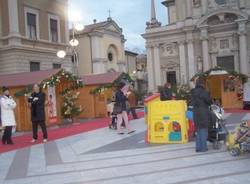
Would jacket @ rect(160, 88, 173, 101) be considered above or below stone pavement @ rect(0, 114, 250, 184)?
above

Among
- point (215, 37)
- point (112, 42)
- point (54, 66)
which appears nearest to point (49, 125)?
point (54, 66)

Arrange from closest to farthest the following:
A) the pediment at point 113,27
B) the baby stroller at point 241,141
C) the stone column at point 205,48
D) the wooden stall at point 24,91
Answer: the baby stroller at point 241,141 < the wooden stall at point 24,91 < the stone column at point 205,48 < the pediment at point 113,27

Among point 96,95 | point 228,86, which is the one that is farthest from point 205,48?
point 96,95

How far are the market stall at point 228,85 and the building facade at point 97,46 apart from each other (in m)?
23.2

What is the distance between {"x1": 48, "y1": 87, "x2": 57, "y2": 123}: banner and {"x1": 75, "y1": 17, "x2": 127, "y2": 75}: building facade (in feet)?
88.8

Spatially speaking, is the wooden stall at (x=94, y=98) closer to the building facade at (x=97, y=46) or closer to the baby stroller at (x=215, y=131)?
the baby stroller at (x=215, y=131)

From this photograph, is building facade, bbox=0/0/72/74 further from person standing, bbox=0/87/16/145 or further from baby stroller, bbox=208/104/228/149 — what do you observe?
baby stroller, bbox=208/104/228/149

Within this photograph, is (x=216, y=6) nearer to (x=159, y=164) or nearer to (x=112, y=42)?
(x=112, y=42)

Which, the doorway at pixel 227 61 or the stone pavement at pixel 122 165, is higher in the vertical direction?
the doorway at pixel 227 61

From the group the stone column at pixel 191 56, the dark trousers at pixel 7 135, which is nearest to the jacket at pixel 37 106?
the dark trousers at pixel 7 135

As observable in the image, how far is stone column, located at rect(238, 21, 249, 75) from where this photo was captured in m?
37.1

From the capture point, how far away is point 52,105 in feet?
62.6

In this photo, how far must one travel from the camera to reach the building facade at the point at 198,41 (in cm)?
3772

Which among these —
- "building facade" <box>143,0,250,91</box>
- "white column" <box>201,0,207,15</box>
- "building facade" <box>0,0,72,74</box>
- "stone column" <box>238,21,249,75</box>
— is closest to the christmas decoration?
"building facade" <box>0,0,72,74</box>
